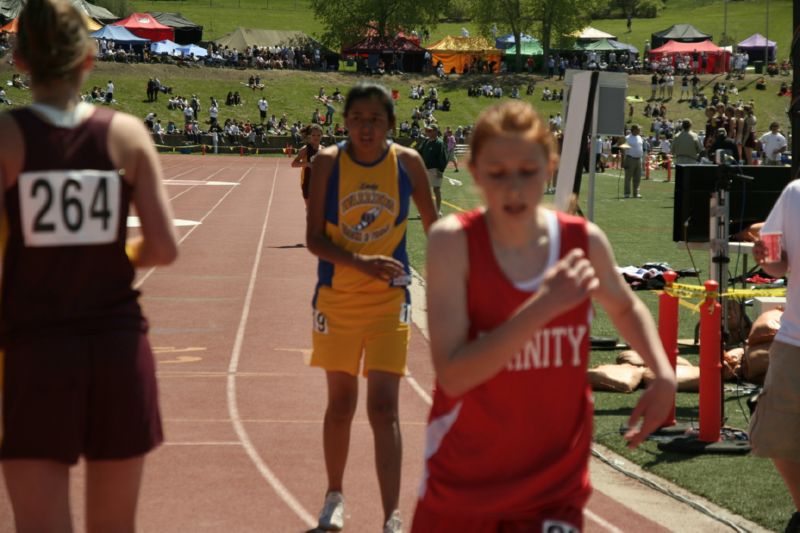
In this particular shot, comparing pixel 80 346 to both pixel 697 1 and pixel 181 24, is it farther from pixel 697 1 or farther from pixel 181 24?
pixel 697 1

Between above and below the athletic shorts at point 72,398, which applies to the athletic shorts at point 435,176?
below

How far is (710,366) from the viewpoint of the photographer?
7.76 meters

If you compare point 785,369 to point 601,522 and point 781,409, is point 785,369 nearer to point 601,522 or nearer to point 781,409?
point 781,409

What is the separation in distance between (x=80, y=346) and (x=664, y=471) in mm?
4764

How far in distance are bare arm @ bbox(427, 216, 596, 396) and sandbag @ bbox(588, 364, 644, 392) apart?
6.70m

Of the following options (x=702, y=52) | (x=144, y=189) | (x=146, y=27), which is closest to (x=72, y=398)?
(x=144, y=189)

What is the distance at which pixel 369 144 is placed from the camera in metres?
5.66

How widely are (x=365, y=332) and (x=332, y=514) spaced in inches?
38.1

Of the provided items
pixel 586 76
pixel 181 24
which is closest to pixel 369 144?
pixel 586 76

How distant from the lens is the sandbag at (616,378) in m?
9.63

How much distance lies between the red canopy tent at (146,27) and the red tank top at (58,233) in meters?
87.0

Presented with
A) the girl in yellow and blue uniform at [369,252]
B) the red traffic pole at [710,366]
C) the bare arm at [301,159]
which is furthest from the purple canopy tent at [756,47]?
the girl in yellow and blue uniform at [369,252]

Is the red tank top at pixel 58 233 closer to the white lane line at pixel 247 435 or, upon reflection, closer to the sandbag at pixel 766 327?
the white lane line at pixel 247 435

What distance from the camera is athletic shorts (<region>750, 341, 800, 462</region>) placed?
5.37m
